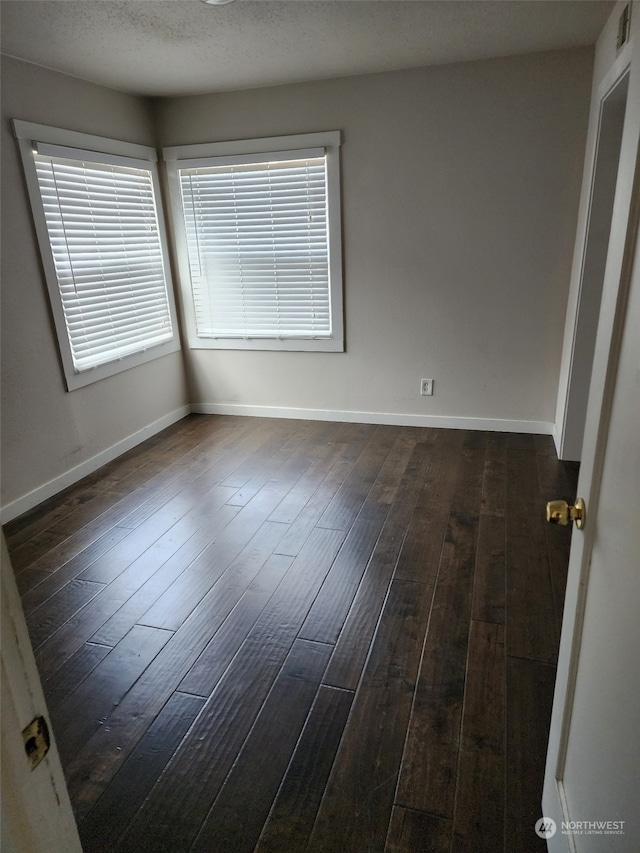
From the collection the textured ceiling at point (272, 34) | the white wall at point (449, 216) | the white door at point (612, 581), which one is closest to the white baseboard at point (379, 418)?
the white wall at point (449, 216)

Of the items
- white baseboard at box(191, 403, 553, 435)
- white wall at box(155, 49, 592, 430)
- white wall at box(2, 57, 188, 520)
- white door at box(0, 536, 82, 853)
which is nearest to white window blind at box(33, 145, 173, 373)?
white wall at box(2, 57, 188, 520)

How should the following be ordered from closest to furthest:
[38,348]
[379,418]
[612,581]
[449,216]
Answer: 1. [612,581]
2. [38,348]
3. [449,216]
4. [379,418]

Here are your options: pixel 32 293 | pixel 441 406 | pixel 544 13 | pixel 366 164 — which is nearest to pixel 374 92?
pixel 366 164

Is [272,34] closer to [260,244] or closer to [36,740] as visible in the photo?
[260,244]

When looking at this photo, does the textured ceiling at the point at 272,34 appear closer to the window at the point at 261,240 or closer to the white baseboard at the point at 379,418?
the window at the point at 261,240

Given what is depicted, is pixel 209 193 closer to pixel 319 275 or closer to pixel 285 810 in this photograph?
pixel 319 275

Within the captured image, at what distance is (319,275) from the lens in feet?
13.4

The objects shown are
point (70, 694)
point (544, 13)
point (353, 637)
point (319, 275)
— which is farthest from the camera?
point (319, 275)

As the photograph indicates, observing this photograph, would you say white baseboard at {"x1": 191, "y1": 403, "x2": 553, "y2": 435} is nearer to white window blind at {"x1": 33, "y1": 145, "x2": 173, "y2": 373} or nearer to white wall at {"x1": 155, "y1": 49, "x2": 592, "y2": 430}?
white wall at {"x1": 155, "y1": 49, "x2": 592, "y2": 430}

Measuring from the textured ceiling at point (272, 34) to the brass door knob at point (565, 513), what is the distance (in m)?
2.43

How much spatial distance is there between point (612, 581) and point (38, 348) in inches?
126

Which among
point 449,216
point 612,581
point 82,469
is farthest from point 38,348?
point 612,581

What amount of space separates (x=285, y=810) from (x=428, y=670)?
26.4 inches

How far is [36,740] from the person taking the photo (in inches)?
24.4
